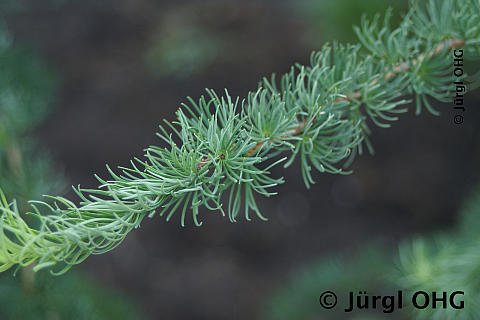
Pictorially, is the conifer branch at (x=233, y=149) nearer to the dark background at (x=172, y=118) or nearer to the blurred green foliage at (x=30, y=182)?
the blurred green foliage at (x=30, y=182)

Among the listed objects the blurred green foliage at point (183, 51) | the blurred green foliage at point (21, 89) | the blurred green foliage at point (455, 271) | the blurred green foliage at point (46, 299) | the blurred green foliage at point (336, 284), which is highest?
the blurred green foliage at point (183, 51)

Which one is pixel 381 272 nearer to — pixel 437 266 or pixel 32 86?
pixel 437 266

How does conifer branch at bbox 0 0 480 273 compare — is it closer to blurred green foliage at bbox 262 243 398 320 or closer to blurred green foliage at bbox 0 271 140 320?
blurred green foliage at bbox 0 271 140 320

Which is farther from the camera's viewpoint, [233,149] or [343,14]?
[343,14]

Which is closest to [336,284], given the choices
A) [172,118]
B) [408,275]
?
[408,275]

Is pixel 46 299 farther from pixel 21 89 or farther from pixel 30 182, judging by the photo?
pixel 21 89

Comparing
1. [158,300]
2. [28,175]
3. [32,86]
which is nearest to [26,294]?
[28,175]

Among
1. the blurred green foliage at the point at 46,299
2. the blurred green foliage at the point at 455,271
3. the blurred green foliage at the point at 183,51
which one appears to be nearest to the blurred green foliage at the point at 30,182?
the blurred green foliage at the point at 46,299

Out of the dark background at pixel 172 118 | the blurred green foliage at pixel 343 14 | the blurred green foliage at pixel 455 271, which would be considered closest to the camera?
the blurred green foliage at pixel 455 271

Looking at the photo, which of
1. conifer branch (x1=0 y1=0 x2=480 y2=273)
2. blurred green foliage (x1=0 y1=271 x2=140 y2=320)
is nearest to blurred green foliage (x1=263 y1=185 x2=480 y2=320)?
conifer branch (x1=0 y1=0 x2=480 y2=273)

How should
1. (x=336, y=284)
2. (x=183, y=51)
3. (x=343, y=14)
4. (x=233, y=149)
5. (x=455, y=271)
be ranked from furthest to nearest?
(x=183, y=51)
(x=343, y=14)
(x=336, y=284)
(x=455, y=271)
(x=233, y=149)
